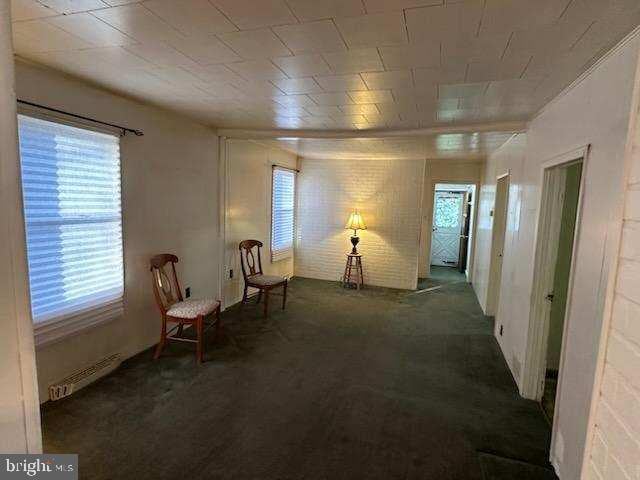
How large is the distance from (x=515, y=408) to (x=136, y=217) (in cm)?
336

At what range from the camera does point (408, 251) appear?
5.59 meters

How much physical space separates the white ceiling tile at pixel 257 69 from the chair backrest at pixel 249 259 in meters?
2.56

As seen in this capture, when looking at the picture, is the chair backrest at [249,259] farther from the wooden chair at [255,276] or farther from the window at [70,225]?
the window at [70,225]

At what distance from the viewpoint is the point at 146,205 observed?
298 cm

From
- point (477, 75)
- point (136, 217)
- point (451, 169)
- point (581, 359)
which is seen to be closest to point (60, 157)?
point (136, 217)

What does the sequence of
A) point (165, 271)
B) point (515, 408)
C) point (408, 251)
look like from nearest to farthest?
point (515, 408) → point (165, 271) → point (408, 251)

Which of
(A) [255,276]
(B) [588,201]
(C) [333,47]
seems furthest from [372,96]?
(A) [255,276]

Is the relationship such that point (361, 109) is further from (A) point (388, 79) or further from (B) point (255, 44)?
(B) point (255, 44)

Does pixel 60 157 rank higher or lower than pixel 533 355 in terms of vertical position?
higher

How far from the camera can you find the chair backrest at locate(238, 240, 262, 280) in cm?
439

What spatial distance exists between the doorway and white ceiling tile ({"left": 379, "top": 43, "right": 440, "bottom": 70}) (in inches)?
116

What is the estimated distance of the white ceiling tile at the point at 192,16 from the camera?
135cm

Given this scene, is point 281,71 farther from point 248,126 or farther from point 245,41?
point 248,126

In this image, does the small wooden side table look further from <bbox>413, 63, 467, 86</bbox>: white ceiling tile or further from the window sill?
<bbox>413, 63, 467, 86</bbox>: white ceiling tile
